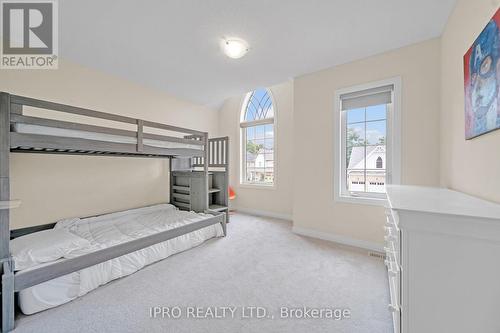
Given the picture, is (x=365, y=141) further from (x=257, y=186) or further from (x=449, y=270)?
(x=257, y=186)

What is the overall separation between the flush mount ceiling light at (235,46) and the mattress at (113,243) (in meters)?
2.15

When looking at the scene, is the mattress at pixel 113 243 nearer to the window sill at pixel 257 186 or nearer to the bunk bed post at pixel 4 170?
the bunk bed post at pixel 4 170

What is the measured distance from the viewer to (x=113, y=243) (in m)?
1.99

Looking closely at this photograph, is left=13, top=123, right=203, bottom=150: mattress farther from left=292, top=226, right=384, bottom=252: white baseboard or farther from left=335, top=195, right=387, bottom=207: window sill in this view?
left=335, top=195, right=387, bottom=207: window sill

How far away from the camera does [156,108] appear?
3.78 m

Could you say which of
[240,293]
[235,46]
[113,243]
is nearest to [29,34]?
[235,46]

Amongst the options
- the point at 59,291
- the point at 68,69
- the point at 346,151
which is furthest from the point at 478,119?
the point at 68,69

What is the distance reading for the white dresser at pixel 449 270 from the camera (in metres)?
0.82

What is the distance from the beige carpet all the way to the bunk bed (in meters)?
0.24

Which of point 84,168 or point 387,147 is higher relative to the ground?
point 387,147

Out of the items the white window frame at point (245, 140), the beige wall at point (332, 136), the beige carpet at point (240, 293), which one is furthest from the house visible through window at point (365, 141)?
the white window frame at point (245, 140)

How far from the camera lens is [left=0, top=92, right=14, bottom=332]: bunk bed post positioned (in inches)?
53.7

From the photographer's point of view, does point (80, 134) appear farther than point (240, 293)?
Yes

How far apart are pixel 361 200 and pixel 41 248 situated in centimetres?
324
